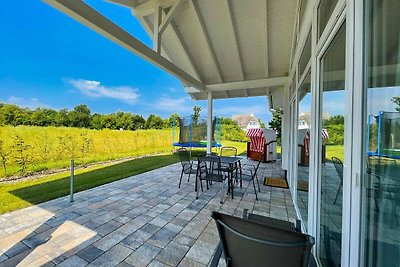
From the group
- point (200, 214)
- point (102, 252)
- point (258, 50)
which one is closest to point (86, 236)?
point (102, 252)

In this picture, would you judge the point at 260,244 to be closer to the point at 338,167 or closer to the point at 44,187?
the point at 338,167

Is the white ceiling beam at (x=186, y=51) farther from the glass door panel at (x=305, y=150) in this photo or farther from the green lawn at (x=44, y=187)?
the green lawn at (x=44, y=187)

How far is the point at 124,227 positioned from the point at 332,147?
2.58 meters

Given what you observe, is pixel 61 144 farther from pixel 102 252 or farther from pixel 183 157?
pixel 102 252

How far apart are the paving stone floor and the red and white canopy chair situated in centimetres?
419

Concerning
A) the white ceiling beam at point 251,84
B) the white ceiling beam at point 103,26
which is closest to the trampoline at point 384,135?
the white ceiling beam at point 103,26

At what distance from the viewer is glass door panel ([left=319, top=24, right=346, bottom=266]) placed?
4.29 feet

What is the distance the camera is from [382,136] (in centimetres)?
82

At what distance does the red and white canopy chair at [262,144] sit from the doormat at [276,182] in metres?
2.66

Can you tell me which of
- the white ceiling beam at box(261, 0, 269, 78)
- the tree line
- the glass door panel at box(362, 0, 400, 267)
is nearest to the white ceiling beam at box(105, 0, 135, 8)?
the white ceiling beam at box(261, 0, 269, 78)

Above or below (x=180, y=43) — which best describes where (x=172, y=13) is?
below

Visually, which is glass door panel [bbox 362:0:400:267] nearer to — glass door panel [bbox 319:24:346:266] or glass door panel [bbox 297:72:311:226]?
glass door panel [bbox 319:24:346:266]

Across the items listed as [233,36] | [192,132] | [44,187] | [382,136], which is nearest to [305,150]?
[382,136]

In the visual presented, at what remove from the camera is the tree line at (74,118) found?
7574mm
